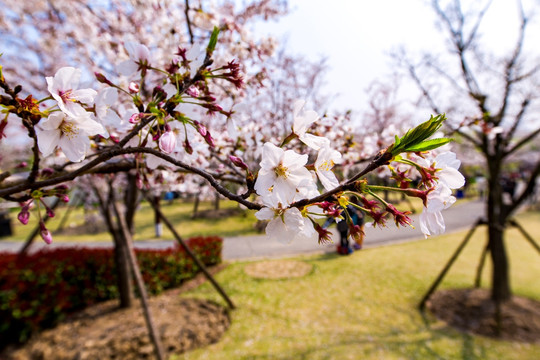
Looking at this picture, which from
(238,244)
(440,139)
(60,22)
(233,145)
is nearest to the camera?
(440,139)

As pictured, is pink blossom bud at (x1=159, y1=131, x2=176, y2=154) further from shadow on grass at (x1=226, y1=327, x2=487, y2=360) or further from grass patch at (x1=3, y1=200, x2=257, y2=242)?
grass patch at (x1=3, y1=200, x2=257, y2=242)

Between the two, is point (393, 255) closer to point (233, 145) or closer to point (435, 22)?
point (435, 22)

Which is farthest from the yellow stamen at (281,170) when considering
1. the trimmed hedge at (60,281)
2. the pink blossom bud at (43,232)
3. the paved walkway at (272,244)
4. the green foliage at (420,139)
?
the paved walkway at (272,244)

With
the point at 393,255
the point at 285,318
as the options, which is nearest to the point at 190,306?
the point at 285,318

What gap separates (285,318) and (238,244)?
5.68 metres

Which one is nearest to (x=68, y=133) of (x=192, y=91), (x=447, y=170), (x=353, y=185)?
(x=192, y=91)

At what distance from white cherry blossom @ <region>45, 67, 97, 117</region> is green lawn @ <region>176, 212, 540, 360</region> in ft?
14.1

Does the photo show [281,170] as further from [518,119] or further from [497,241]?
[497,241]

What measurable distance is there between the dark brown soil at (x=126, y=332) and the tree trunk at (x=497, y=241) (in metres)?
5.13

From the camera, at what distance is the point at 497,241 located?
5578mm

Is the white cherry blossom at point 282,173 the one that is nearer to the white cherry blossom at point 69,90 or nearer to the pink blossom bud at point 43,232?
the white cherry blossom at point 69,90

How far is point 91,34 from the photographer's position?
4.76 metres

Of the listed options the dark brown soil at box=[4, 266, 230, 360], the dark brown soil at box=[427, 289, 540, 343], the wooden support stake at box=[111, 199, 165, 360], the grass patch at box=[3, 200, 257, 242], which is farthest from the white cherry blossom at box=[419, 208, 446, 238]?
the grass patch at box=[3, 200, 257, 242]

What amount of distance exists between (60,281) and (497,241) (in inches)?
315
